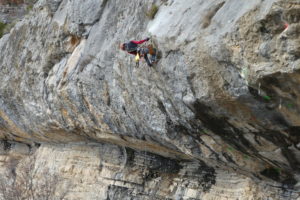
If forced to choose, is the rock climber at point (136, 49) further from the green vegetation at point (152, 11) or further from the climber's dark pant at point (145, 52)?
the green vegetation at point (152, 11)

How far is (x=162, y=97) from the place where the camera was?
6445 mm

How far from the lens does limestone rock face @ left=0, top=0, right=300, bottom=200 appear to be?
4.72 metres

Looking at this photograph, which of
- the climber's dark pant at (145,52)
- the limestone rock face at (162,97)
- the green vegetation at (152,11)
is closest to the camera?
the limestone rock face at (162,97)

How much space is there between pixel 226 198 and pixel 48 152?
6.26m

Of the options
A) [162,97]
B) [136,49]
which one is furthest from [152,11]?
[162,97]

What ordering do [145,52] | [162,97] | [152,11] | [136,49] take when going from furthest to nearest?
[162,97] → [152,11] → [136,49] → [145,52]

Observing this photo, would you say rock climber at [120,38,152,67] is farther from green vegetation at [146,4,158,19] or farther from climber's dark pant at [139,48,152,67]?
green vegetation at [146,4,158,19]

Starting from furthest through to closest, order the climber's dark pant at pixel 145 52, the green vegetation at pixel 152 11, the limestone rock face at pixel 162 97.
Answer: the green vegetation at pixel 152 11, the climber's dark pant at pixel 145 52, the limestone rock face at pixel 162 97

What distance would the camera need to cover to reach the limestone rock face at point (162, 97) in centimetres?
472

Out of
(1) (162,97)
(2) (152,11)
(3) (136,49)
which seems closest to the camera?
(3) (136,49)

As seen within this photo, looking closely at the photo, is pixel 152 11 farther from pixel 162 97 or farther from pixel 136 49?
pixel 162 97

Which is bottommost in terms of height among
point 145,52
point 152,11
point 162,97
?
point 162,97

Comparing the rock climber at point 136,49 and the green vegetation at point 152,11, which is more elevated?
the green vegetation at point 152,11

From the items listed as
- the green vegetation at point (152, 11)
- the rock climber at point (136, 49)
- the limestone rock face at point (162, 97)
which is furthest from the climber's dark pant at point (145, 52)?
the green vegetation at point (152, 11)
